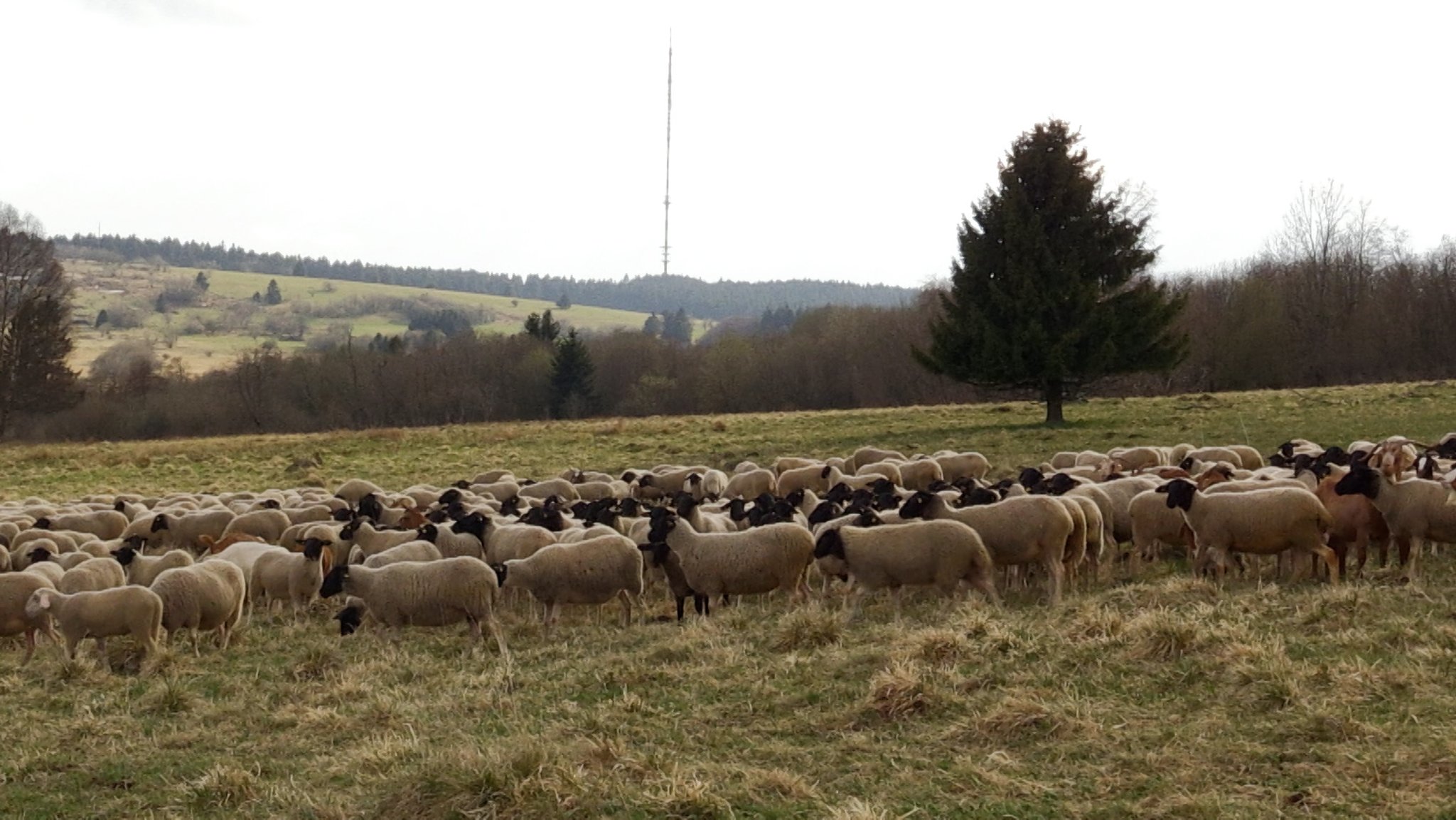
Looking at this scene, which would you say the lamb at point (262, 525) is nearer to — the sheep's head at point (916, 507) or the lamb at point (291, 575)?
the lamb at point (291, 575)

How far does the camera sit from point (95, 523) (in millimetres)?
21312

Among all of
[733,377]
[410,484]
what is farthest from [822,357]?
[410,484]

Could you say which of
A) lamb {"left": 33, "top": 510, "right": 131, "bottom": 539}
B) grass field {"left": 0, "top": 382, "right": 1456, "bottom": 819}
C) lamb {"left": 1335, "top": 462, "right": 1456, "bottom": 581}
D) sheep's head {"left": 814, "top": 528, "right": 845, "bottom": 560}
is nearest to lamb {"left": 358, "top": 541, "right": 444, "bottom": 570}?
grass field {"left": 0, "top": 382, "right": 1456, "bottom": 819}

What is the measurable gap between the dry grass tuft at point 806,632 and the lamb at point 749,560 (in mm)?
2132

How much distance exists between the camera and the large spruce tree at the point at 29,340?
197 feet

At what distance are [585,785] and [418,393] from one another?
82.6m

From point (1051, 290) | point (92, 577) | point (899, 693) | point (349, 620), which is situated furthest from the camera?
point (1051, 290)

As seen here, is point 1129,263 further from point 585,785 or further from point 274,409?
point 274,409

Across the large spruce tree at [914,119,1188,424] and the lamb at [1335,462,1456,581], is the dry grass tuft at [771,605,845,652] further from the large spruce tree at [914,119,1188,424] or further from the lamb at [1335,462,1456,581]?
the large spruce tree at [914,119,1188,424]

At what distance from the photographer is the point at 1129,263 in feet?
117

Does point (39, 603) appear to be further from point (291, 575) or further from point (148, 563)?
point (291, 575)

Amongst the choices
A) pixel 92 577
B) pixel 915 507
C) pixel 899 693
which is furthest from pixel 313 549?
pixel 899 693

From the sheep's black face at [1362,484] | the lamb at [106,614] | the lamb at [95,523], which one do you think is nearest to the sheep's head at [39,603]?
the lamb at [106,614]

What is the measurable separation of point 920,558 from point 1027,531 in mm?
1286
